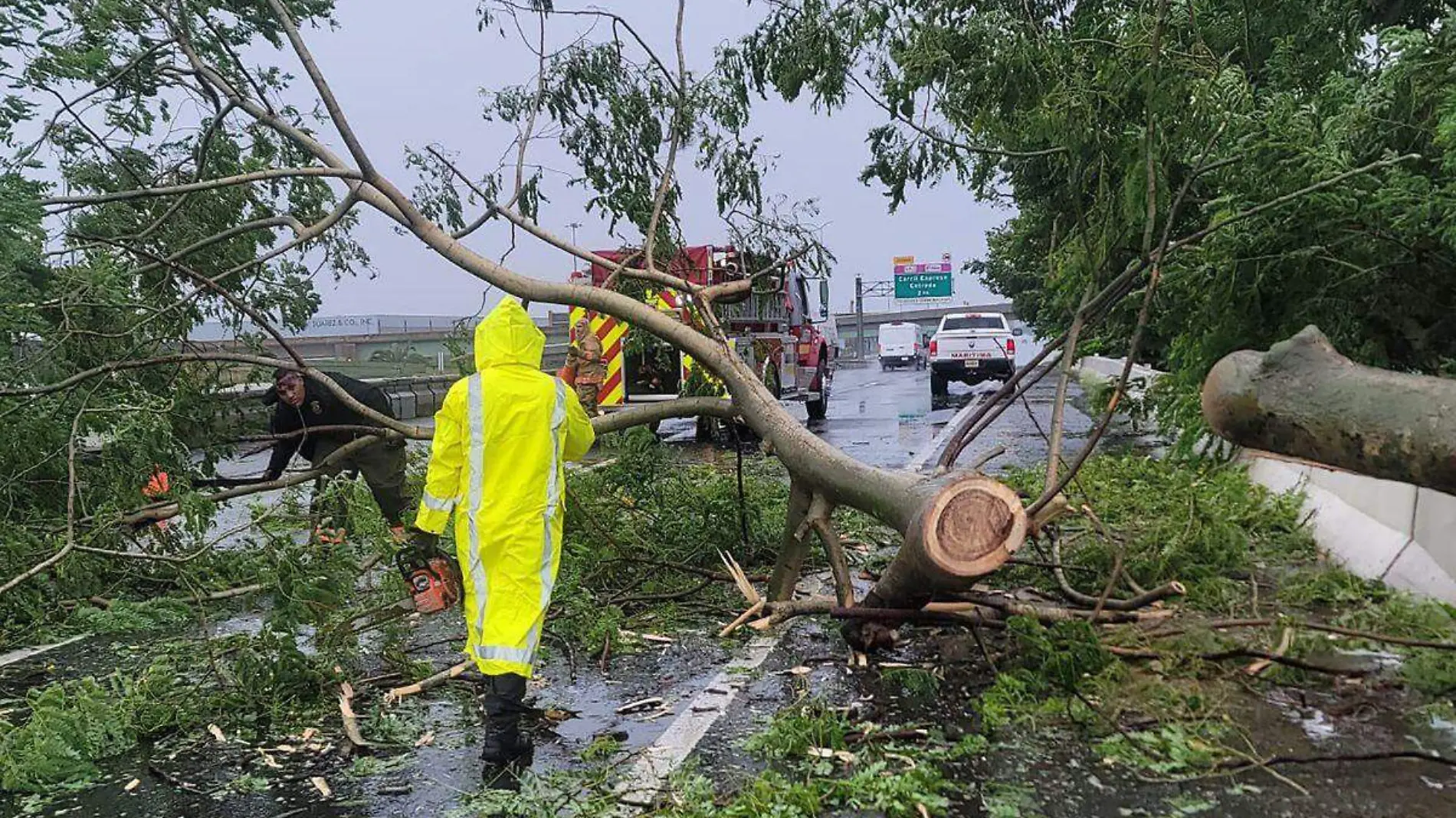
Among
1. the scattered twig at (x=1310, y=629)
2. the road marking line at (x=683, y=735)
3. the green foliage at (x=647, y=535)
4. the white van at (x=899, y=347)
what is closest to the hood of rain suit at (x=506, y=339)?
the road marking line at (x=683, y=735)

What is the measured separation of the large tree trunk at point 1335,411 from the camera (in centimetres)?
175

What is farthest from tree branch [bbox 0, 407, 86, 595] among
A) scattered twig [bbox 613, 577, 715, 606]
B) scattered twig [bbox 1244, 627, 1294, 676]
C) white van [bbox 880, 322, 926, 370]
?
white van [bbox 880, 322, 926, 370]

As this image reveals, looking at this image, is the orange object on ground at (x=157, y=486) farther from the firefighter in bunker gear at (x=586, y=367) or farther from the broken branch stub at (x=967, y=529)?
the broken branch stub at (x=967, y=529)

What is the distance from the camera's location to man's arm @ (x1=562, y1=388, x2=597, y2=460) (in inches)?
156

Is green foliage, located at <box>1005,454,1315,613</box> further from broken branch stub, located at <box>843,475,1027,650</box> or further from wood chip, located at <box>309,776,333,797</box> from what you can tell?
wood chip, located at <box>309,776,333,797</box>

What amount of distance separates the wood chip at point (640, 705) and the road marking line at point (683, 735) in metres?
0.13

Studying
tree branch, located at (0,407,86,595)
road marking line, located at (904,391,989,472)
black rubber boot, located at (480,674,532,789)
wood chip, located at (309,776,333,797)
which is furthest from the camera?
road marking line, located at (904,391,989,472)

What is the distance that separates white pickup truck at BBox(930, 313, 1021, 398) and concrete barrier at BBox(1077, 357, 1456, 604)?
15173 millimetres

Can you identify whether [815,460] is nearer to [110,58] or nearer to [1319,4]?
[110,58]

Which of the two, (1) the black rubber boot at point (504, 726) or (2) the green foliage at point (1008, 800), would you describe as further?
(1) the black rubber boot at point (504, 726)

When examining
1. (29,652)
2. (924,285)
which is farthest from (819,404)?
(924,285)

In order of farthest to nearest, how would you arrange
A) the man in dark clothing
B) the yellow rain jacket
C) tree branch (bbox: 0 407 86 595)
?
1. the man in dark clothing
2. tree branch (bbox: 0 407 86 595)
3. the yellow rain jacket

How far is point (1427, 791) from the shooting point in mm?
3029

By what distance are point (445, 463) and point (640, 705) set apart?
117 centimetres
